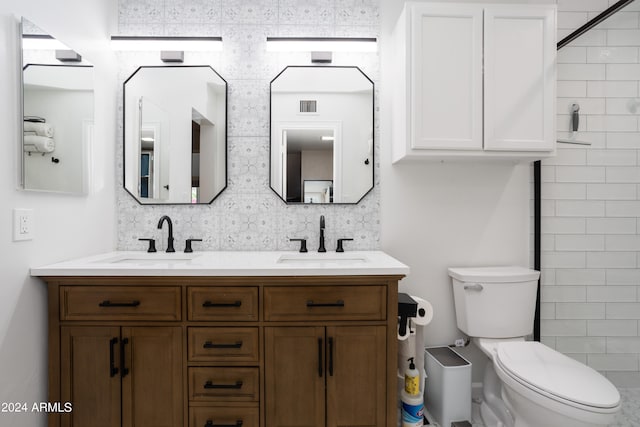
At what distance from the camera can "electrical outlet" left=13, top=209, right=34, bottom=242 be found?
4.07 ft

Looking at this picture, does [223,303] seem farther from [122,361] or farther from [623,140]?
[623,140]

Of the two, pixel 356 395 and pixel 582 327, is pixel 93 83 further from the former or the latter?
pixel 582 327

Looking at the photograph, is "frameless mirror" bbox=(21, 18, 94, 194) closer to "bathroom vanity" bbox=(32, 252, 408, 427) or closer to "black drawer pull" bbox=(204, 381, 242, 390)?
"bathroom vanity" bbox=(32, 252, 408, 427)

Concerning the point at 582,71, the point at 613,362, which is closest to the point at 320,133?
the point at 582,71

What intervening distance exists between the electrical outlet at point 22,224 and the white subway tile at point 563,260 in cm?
266

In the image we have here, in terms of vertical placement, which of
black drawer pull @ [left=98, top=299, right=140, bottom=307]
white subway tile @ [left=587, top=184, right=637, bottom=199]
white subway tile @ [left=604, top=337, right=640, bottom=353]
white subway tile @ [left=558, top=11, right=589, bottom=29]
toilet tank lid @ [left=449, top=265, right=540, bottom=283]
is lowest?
white subway tile @ [left=604, top=337, right=640, bottom=353]

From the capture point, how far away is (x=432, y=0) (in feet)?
6.11

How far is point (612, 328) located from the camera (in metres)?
1.71

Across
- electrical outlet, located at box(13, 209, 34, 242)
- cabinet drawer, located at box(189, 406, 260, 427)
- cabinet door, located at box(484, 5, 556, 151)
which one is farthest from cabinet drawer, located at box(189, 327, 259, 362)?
cabinet door, located at box(484, 5, 556, 151)

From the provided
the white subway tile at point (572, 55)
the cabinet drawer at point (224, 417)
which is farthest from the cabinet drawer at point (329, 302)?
the white subway tile at point (572, 55)

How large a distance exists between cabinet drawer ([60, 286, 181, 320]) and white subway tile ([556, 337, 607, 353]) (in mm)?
2147

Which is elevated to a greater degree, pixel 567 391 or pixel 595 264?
pixel 595 264

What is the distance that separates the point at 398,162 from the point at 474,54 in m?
0.67

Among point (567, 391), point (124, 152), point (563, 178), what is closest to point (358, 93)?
point (563, 178)
